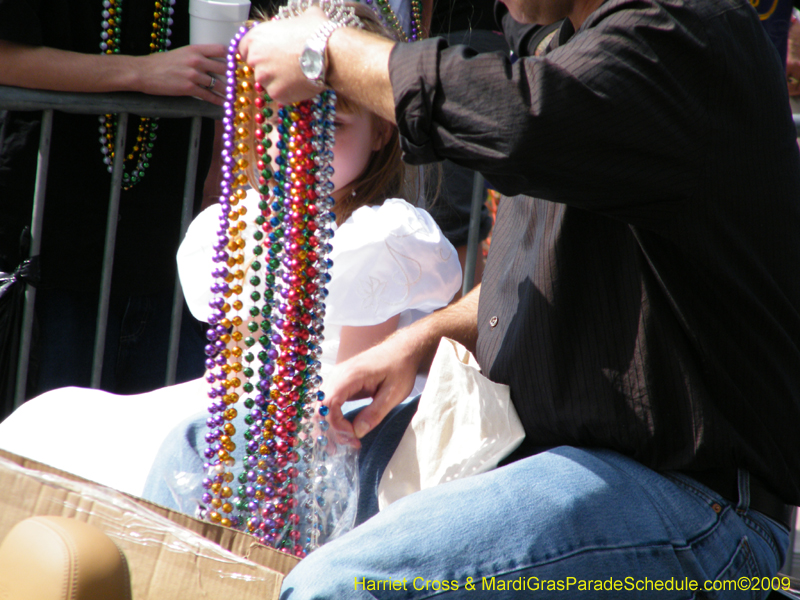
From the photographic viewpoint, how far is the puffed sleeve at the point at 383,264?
1.65 metres

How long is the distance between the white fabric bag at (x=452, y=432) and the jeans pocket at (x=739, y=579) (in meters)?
0.39

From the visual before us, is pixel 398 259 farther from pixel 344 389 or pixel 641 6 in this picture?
pixel 641 6

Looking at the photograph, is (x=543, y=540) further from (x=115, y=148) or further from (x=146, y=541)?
(x=115, y=148)

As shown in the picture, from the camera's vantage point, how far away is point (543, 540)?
1.15 metres

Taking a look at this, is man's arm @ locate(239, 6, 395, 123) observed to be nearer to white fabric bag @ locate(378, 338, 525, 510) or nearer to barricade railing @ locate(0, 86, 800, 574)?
white fabric bag @ locate(378, 338, 525, 510)

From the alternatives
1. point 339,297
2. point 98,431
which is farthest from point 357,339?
point 98,431

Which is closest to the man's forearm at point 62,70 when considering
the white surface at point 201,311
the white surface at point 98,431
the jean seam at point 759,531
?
the white surface at point 201,311

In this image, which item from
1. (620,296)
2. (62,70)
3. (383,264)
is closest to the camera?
(620,296)

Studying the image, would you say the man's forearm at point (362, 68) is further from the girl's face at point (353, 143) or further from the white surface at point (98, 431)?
the white surface at point (98, 431)

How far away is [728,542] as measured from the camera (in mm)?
1240

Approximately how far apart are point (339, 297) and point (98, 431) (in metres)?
0.66

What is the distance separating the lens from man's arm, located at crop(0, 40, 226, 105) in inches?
83.0

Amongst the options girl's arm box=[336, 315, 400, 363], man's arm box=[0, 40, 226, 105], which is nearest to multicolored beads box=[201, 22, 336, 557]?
girl's arm box=[336, 315, 400, 363]

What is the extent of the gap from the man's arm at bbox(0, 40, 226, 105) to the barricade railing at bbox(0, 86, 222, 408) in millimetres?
36
